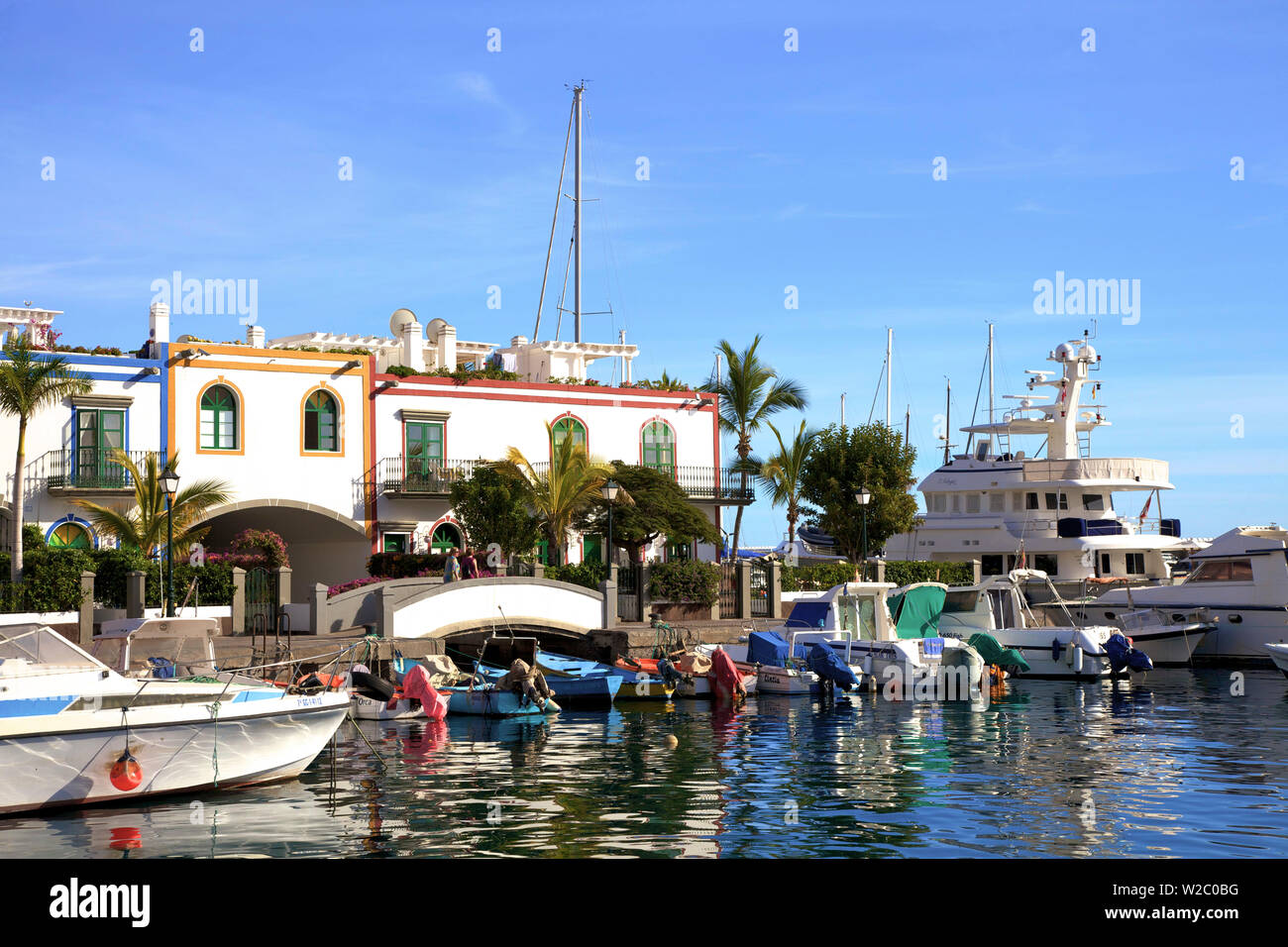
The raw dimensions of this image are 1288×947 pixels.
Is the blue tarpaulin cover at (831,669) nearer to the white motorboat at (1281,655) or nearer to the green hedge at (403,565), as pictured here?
the white motorboat at (1281,655)

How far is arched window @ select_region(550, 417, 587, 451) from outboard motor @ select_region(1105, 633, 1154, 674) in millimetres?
18068

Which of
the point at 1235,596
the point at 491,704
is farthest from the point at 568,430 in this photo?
the point at 1235,596

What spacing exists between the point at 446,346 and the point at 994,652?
22221mm

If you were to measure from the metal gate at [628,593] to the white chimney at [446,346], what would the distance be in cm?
1168

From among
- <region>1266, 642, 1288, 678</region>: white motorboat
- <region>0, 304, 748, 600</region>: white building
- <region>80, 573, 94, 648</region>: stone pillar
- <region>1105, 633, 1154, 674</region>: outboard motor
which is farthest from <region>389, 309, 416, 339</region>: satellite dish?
<region>1266, 642, 1288, 678</region>: white motorboat

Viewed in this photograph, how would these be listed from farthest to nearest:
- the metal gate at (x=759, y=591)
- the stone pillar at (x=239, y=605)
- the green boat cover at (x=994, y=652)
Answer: the metal gate at (x=759, y=591), the green boat cover at (x=994, y=652), the stone pillar at (x=239, y=605)

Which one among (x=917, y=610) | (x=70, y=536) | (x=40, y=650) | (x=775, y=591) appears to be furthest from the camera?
(x=775, y=591)

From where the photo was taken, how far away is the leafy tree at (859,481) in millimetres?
Result: 47781

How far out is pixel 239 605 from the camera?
3067cm

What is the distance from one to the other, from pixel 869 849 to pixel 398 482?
29198 mm

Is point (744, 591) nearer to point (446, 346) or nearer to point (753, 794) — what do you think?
point (446, 346)

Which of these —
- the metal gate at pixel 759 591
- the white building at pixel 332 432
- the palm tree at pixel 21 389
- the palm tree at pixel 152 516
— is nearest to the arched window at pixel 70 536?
the white building at pixel 332 432
